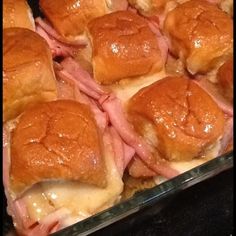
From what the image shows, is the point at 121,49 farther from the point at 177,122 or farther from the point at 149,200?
the point at 149,200

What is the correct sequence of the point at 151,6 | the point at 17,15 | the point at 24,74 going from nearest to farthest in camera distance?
the point at 24,74, the point at 17,15, the point at 151,6

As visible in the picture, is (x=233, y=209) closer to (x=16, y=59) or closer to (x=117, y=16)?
(x=117, y=16)

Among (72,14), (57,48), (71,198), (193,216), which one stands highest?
(72,14)

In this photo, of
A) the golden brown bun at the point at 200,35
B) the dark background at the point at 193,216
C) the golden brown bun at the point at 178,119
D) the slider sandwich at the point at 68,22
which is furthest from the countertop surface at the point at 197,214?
the slider sandwich at the point at 68,22

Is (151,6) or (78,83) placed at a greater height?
(151,6)

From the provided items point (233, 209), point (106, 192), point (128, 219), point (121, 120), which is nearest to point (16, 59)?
point (121, 120)

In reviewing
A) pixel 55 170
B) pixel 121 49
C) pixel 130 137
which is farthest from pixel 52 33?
pixel 55 170

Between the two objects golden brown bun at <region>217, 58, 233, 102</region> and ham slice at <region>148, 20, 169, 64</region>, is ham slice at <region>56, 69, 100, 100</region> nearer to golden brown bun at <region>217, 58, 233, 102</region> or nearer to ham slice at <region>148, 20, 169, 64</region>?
ham slice at <region>148, 20, 169, 64</region>

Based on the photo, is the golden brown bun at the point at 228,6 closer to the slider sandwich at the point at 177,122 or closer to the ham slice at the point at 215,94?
the ham slice at the point at 215,94
